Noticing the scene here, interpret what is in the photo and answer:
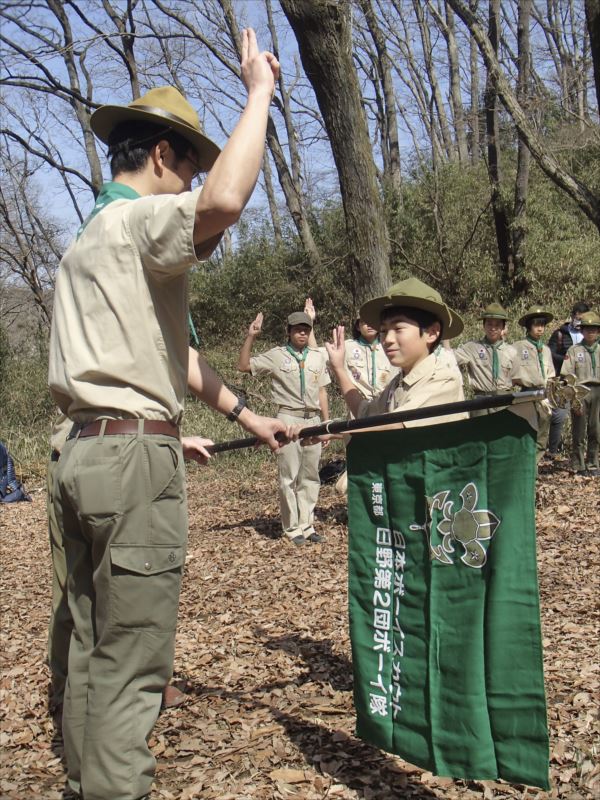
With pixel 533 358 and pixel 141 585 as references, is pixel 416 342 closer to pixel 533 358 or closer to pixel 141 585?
pixel 141 585

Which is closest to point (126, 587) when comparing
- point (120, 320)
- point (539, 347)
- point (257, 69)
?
point (120, 320)

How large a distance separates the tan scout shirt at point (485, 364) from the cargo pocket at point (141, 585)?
8.60 meters

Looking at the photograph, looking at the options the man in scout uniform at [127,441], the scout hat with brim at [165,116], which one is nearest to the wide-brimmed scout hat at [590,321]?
the scout hat with brim at [165,116]

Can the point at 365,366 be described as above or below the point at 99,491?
above

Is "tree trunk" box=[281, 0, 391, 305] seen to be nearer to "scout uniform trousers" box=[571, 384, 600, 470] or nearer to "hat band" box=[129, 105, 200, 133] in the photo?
"scout uniform trousers" box=[571, 384, 600, 470]

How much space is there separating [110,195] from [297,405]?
6440 millimetres

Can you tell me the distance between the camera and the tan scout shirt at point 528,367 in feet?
35.0

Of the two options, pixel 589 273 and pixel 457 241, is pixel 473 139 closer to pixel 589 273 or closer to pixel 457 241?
pixel 457 241

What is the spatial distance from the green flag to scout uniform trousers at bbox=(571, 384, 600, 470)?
8.88m

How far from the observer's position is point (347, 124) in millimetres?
9484

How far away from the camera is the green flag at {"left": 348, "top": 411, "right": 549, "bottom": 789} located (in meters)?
→ 2.68

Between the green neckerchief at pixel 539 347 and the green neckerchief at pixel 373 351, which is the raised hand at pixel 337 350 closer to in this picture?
the green neckerchief at pixel 373 351

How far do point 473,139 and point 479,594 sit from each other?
109 ft

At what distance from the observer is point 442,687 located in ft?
9.33
